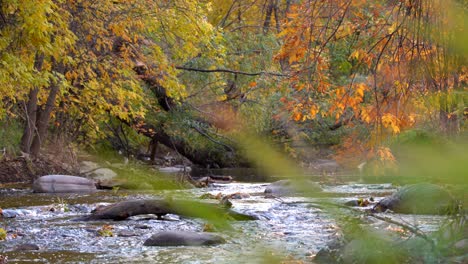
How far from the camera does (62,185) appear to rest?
572 inches

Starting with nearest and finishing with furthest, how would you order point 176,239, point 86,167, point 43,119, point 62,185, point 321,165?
point 321,165, point 176,239, point 62,185, point 43,119, point 86,167

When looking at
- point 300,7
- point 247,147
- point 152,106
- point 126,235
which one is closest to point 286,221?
point 126,235

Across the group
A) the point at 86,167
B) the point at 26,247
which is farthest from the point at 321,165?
the point at 86,167

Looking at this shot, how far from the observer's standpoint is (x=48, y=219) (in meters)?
9.73

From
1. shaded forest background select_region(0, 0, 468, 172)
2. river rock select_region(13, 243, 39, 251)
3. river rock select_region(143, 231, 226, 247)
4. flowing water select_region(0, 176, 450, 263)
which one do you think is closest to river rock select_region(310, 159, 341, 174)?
flowing water select_region(0, 176, 450, 263)

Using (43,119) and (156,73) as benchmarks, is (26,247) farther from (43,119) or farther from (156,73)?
(43,119)

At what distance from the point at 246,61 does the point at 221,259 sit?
1207 cm

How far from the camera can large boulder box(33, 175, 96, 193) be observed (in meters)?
14.2

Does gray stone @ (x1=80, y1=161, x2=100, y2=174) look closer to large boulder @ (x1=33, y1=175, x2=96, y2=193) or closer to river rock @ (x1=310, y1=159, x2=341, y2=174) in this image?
large boulder @ (x1=33, y1=175, x2=96, y2=193)

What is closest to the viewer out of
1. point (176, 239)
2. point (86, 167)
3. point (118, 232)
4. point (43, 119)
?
point (176, 239)

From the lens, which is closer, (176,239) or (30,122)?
(176,239)

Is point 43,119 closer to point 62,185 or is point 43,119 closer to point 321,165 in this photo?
point 62,185

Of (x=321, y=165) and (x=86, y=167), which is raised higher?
(x=321, y=165)

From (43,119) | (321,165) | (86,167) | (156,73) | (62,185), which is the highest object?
(156,73)
